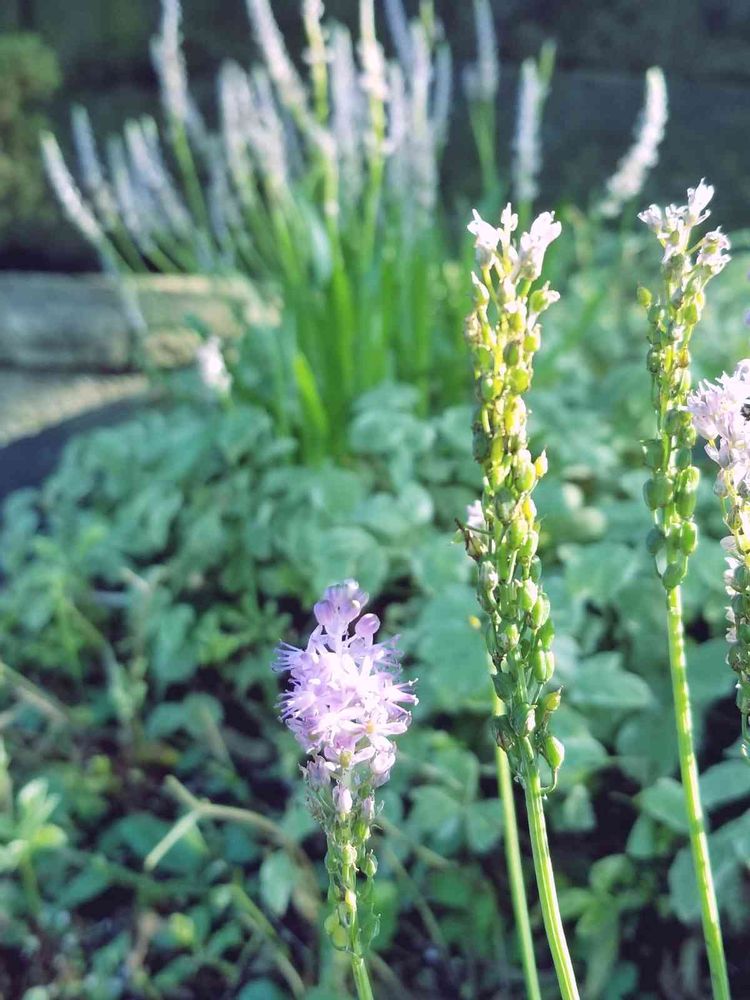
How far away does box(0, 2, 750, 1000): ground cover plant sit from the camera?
72cm

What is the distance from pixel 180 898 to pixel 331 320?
122 cm

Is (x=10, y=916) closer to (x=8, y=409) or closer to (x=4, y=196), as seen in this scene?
(x=8, y=409)

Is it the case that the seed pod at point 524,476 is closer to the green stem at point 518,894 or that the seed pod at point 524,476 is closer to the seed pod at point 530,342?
the seed pod at point 530,342

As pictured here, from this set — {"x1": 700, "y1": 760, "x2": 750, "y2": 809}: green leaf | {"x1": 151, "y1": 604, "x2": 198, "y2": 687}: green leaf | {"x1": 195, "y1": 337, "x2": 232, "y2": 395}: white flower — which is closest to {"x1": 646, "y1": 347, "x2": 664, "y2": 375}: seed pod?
{"x1": 700, "y1": 760, "x2": 750, "y2": 809}: green leaf

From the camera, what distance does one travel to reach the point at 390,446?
6.74 ft

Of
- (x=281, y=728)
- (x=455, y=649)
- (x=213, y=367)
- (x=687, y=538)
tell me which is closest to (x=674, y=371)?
(x=687, y=538)

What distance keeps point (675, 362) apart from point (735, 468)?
0.26 feet

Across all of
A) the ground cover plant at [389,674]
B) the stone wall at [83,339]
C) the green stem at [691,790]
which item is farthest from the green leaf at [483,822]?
the stone wall at [83,339]

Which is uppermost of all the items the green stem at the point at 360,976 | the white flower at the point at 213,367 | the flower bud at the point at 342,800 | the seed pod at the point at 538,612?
the white flower at the point at 213,367

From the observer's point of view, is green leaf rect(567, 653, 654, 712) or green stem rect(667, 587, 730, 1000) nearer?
green stem rect(667, 587, 730, 1000)

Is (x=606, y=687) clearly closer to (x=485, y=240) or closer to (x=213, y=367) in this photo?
(x=485, y=240)

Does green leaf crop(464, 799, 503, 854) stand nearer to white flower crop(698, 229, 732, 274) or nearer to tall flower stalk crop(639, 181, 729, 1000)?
tall flower stalk crop(639, 181, 729, 1000)

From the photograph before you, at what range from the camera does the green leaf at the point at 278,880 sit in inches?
57.2

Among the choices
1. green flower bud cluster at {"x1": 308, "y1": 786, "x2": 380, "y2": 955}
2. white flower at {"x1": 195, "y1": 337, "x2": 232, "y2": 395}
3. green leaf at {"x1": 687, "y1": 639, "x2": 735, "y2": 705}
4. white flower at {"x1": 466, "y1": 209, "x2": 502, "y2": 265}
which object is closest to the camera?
white flower at {"x1": 466, "y1": 209, "x2": 502, "y2": 265}
